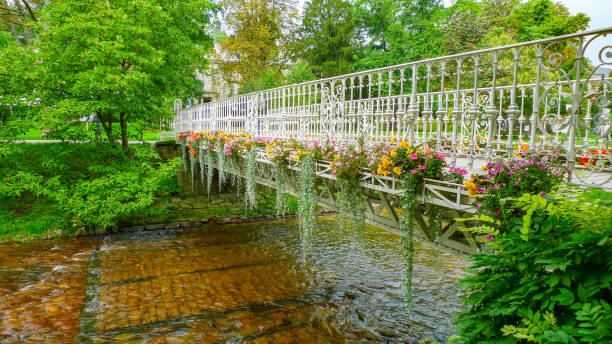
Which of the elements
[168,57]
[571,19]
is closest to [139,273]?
[168,57]

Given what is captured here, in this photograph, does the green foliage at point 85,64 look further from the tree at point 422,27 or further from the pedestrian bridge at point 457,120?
the tree at point 422,27

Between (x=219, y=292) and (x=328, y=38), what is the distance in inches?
1048

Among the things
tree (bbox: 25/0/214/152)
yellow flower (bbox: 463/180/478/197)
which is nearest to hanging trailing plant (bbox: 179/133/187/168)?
tree (bbox: 25/0/214/152)

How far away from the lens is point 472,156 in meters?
3.77

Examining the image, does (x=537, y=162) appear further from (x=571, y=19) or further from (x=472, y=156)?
(x=571, y=19)

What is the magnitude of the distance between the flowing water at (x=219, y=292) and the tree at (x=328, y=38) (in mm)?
21713

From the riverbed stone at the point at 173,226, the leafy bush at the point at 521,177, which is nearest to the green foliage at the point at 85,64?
the riverbed stone at the point at 173,226

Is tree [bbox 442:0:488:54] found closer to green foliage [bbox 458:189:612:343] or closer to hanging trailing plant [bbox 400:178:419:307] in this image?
hanging trailing plant [bbox 400:178:419:307]

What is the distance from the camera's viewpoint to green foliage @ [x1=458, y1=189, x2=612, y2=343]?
175cm

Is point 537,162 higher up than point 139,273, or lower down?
higher up

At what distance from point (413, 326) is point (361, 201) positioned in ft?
7.69

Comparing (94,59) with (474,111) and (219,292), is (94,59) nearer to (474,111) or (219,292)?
(219,292)

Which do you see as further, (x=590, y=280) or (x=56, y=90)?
(x=56, y=90)

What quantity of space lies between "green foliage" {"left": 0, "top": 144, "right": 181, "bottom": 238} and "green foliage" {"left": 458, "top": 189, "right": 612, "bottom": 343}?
1029 centimetres
